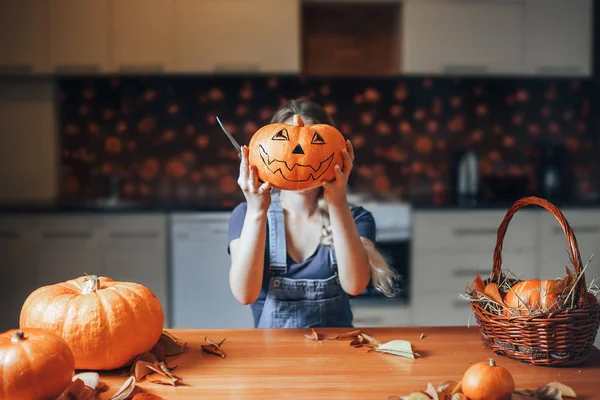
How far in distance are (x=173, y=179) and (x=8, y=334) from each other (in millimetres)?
2767

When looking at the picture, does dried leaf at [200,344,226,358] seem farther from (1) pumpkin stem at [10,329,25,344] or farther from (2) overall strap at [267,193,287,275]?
(2) overall strap at [267,193,287,275]

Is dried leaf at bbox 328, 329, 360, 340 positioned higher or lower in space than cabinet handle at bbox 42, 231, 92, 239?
higher

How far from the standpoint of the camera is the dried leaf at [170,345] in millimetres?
1033

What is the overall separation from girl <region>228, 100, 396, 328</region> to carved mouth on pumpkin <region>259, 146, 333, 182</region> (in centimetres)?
13

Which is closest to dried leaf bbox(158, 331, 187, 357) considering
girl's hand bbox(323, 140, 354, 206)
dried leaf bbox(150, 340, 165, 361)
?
dried leaf bbox(150, 340, 165, 361)

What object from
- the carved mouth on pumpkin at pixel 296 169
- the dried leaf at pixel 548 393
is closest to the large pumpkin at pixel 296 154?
the carved mouth on pumpkin at pixel 296 169

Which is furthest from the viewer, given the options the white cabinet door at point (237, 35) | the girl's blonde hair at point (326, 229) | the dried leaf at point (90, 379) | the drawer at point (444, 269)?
the white cabinet door at point (237, 35)

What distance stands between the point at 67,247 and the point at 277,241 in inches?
75.1

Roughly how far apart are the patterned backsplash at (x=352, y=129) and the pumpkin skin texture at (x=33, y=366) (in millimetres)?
2656

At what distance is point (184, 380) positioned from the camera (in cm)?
91

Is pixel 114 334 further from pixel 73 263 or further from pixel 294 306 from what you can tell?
pixel 73 263

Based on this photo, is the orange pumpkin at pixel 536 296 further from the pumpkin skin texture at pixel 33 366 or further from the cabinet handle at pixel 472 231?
the cabinet handle at pixel 472 231

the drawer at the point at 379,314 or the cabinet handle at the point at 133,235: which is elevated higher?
the cabinet handle at the point at 133,235

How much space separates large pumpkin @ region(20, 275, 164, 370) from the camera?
0.90 meters
